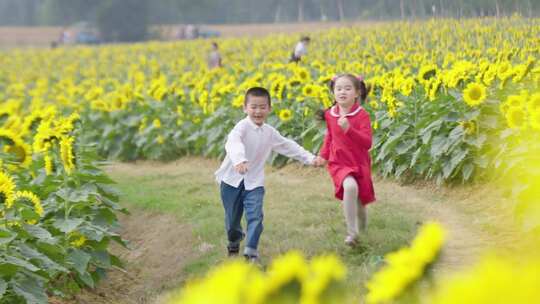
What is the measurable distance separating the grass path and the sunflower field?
1.03 ft

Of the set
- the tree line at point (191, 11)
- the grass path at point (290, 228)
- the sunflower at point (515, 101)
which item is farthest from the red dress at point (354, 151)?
the tree line at point (191, 11)

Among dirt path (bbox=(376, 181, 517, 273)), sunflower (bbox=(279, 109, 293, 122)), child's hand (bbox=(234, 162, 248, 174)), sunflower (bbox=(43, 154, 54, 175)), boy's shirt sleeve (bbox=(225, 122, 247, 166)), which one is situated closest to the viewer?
child's hand (bbox=(234, 162, 248, 174))

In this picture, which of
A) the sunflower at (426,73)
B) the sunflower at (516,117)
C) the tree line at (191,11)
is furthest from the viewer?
the tree line at (191,11)

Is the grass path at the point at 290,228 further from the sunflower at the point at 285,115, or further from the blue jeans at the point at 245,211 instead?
the sunflower at the point at 285,115

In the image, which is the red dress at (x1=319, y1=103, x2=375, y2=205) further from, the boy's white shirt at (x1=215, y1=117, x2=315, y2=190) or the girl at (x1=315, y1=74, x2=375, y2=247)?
the boy's white shirt at (x1=215, y1=117, x2=315, y2=190)

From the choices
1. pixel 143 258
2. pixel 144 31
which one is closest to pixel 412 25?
pixel 143 258

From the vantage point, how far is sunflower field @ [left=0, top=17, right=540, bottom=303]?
5.20m

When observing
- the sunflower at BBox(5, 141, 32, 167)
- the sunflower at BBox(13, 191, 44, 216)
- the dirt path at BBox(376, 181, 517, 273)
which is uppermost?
the sunflower at BBox(5, 141, 32, 167)

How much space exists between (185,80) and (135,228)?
6.55 meters

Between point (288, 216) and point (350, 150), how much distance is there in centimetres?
147

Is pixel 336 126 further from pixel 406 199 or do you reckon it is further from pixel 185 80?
pixel 185 80

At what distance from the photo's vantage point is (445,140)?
8094 mm

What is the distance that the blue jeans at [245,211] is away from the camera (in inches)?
223

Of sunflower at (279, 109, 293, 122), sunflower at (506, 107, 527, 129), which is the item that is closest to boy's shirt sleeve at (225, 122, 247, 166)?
sunflower at (506, 107, 527, 129)
